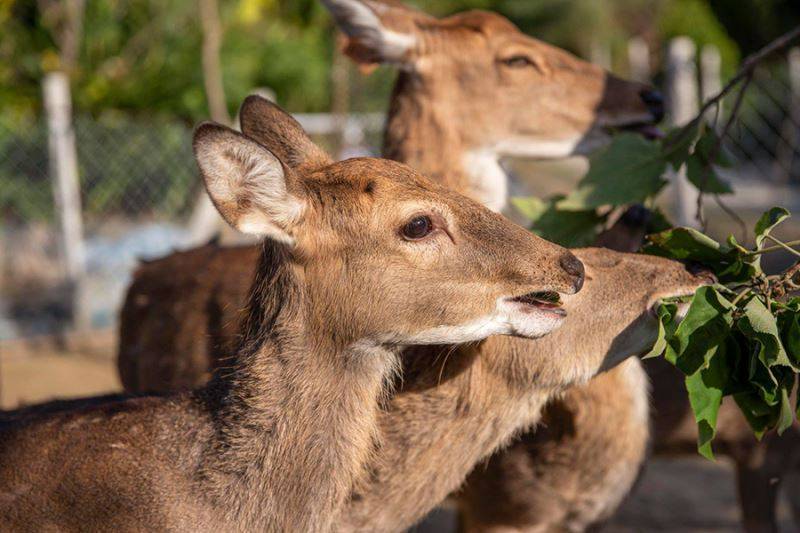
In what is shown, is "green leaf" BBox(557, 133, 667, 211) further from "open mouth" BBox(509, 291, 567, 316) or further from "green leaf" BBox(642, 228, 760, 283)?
"open mouth" BBox(509, 291, 567, 316)

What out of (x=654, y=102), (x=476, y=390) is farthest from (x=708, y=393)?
(x=654, y=102)

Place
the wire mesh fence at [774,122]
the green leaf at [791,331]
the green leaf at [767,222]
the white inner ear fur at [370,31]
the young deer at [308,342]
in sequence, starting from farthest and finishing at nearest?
the wire mesh fence at [774,122] → the white inner ear fur at [370,31] → the green leaf at [767,222] → the green leaf at [791,331] → the young deer at [308,342]

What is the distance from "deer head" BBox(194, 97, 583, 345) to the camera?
10.6 ft

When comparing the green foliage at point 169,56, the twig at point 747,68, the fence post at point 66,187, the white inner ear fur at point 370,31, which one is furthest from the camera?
the green foliage at point 169,56

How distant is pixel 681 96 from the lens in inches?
416

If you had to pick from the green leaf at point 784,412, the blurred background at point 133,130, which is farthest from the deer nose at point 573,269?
the blurred background at point 133,130

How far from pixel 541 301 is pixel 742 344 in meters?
0.74

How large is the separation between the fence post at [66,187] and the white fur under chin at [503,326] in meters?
8.32

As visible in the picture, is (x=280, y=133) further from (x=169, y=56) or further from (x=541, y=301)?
(x=169, y=56)

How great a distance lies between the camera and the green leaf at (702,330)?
3.37 m

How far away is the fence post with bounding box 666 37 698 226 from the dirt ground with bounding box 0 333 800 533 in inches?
130

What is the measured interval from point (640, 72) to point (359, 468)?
24252mm

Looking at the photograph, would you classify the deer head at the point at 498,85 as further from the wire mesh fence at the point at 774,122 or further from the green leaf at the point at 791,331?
the wire mesh fence at the point at 774,122

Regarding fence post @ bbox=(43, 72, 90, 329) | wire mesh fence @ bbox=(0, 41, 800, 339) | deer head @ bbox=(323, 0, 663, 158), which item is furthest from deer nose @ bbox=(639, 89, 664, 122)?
fence post @ bbox=(43, 72, 90, 329)
